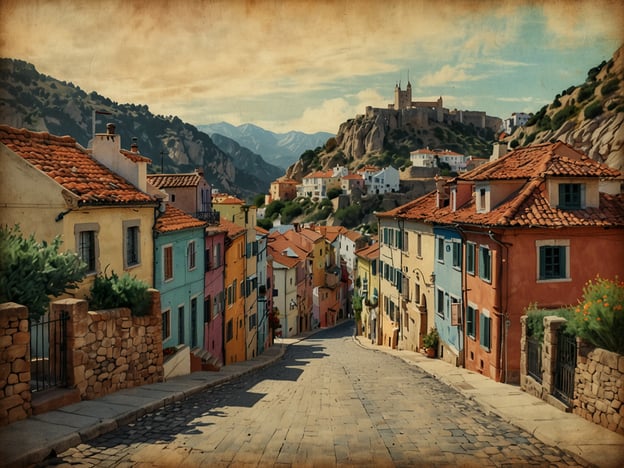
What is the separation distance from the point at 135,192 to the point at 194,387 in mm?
6383

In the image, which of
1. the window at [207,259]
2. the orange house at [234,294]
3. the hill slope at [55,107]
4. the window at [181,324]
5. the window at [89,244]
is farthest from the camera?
the orange house at [234,294]

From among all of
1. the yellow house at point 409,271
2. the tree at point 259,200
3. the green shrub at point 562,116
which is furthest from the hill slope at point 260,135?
the tree at point 259,200

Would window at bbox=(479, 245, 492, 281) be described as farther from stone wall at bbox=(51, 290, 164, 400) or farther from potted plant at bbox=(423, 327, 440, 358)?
stone wall at bbox=(51, 290, 164, 400)

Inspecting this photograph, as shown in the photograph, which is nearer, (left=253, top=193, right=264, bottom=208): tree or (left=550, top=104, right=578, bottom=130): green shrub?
(left=550, top=104, right=578, bottom=130): green shrub

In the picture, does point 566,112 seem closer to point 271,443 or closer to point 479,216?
point 479,216

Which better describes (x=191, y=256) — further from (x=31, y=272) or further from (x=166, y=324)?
(x=31, y=272)

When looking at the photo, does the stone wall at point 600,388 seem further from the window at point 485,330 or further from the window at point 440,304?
the window at point 440,304

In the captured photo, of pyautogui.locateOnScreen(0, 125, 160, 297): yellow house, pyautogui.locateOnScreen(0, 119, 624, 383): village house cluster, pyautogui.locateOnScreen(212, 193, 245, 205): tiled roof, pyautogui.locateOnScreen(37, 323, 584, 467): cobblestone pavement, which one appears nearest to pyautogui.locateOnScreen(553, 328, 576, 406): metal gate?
pyautogui.locateOnScreen(37, 323, 584, 467): cobblestone pavement

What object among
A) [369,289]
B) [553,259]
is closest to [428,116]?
[369,289]

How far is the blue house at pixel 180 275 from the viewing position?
58.0ft

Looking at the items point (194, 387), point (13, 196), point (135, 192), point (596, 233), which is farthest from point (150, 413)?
point (596, 233)

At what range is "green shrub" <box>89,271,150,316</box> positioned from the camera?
11.9 m

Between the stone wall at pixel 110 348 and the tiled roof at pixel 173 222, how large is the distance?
17.4 ft

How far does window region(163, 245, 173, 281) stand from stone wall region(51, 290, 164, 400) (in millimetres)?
5592
